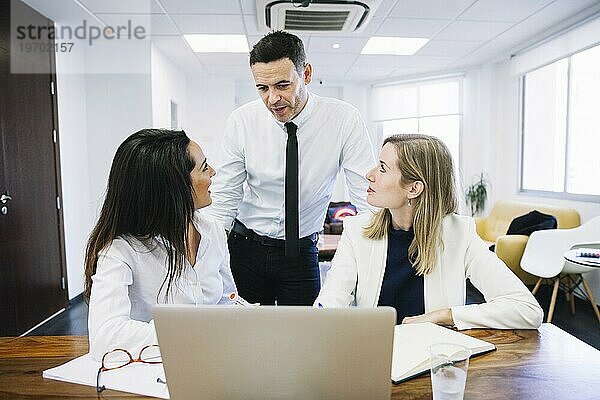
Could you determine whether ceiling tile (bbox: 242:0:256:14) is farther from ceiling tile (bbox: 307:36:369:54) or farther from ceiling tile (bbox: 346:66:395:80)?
ceiling tile (bbox: 346:66:395:80)

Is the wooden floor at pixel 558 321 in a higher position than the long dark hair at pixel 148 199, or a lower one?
lower

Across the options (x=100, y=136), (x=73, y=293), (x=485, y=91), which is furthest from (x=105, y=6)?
(x=485, y=91)

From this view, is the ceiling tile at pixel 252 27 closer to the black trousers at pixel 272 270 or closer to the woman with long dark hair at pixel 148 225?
the black trousers at pixel 272 270

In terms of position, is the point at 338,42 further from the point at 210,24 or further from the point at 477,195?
the point at 477,195

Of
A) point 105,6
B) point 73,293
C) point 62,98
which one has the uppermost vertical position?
point 105,6

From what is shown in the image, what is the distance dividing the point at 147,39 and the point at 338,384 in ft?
15.7

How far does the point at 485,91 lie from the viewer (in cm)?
648

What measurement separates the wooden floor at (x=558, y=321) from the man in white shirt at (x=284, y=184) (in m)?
2.08

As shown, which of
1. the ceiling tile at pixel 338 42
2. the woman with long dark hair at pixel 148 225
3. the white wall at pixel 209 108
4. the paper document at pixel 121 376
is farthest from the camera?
the white wall at pixel 209 108

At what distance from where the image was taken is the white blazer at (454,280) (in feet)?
4.43

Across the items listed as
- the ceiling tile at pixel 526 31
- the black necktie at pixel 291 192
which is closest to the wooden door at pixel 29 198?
the black necktie at pixel 291 192

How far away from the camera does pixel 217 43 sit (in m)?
5.33

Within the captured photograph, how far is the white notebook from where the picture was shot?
1.03 m

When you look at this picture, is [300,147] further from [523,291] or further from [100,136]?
[100,136]
